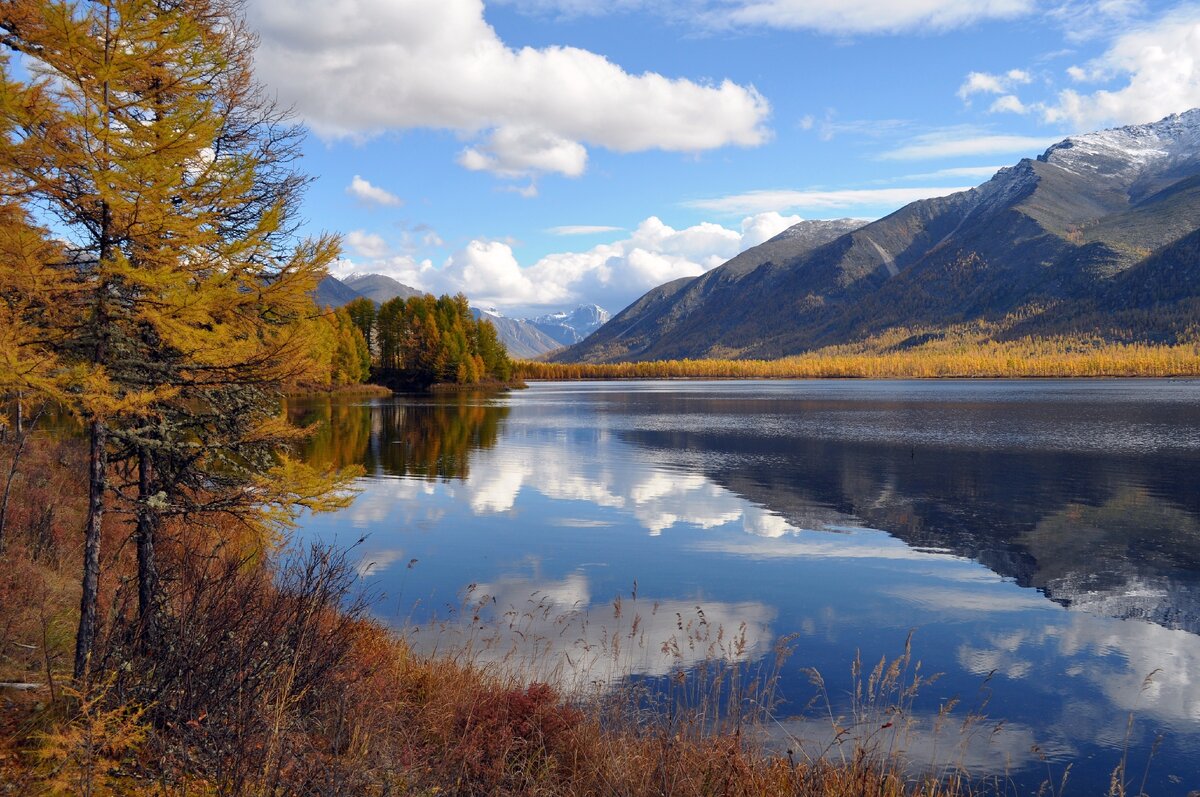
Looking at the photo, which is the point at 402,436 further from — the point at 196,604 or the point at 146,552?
the point at 196,604

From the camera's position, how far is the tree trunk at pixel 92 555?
7891 millimetres

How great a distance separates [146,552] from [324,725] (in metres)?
4.04

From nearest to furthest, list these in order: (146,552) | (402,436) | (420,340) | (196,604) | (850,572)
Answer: (196,604)
(146,552)
(850,572)
(402,436)
(420,340)

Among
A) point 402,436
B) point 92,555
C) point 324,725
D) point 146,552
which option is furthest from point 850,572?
point 402,436

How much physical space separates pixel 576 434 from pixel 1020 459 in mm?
28873

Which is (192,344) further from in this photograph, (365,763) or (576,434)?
(576,434)

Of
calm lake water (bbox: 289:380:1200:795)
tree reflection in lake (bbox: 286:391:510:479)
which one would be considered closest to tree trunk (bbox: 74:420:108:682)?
calm lake water (bbox: 289:380:1200:795)

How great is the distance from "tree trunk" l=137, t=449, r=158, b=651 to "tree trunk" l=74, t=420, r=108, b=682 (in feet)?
1.96

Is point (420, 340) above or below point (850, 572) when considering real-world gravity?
above

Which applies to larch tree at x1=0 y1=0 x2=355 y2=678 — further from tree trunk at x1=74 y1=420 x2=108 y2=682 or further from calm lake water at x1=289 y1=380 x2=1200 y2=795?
calm lake water at x1=289 y1=380 x2=1200 y2=795

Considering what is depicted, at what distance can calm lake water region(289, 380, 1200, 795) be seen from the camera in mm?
11352

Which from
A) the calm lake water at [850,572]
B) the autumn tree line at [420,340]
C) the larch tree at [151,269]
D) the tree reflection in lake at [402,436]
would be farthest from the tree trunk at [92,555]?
the autumn tree line at [420,340]

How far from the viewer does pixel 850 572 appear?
748 inches

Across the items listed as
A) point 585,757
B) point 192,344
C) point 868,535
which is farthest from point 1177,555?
point 192,344
